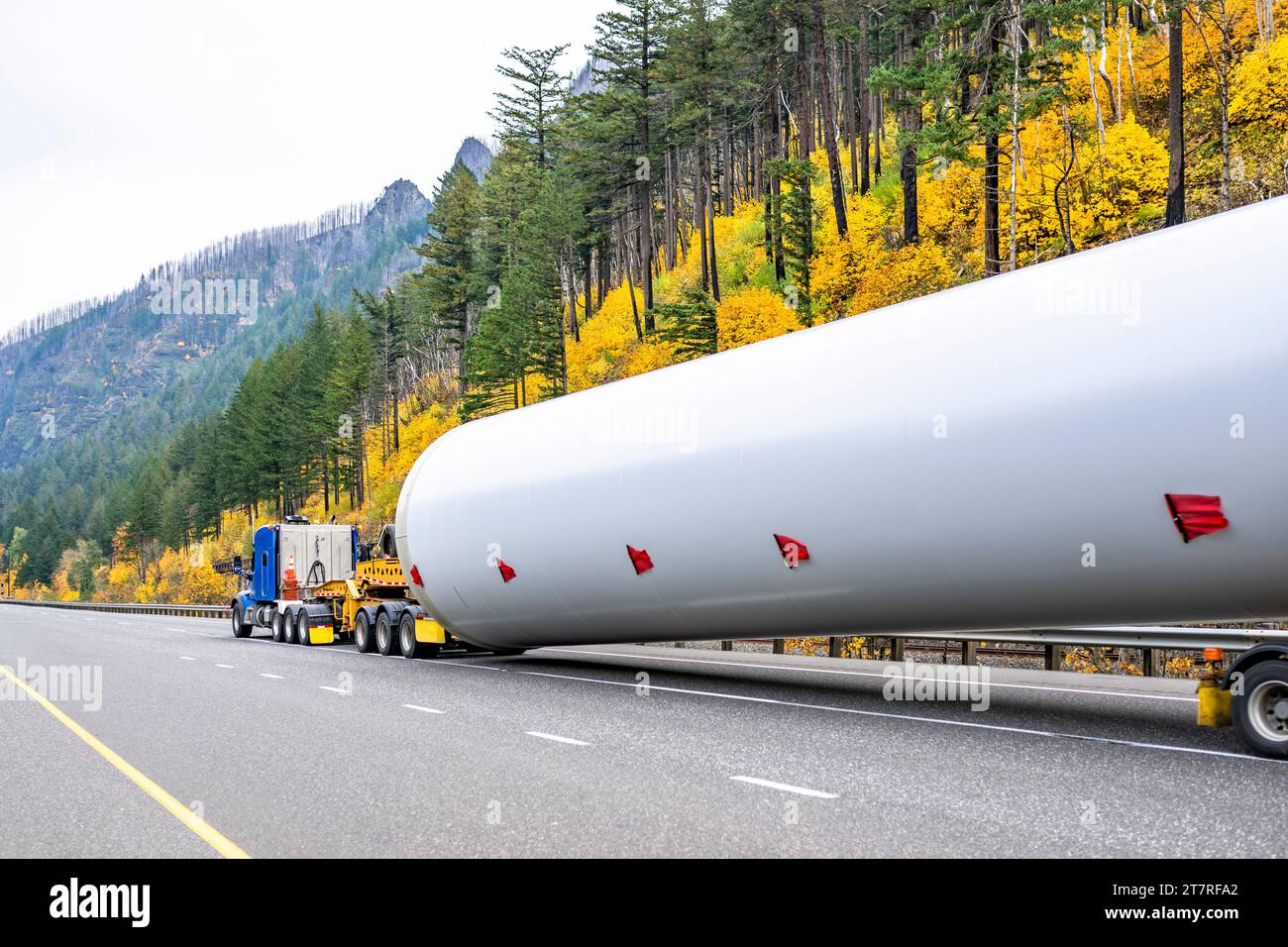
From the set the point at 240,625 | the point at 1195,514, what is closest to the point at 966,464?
the point at 1195,514

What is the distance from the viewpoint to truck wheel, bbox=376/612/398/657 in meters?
21.1

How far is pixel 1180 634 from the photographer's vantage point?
10914 mm

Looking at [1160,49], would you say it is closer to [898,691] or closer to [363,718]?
[898,691]

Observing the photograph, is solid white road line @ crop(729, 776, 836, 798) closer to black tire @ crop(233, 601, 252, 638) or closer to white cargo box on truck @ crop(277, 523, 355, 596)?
white cargo box on truck @ crop(277, 523, 355, 596)

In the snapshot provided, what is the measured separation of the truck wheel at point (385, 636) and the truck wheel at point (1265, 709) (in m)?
15.7

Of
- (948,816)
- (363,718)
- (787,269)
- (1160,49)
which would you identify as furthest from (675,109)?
(948,816)

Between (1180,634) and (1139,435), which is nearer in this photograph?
(1139,435)

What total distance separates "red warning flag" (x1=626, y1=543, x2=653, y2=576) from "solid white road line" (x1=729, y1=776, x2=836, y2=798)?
497cm

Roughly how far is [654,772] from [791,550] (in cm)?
338

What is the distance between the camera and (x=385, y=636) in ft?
69.8

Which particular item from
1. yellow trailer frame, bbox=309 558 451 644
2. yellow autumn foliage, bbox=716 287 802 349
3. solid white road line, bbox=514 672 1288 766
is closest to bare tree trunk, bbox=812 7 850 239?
yellow autumn foliage, bbox=716 287 802 349

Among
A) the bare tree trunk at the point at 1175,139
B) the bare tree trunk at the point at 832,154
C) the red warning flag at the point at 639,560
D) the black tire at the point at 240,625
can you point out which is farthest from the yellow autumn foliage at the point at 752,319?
the red warning flag at the point at 639,560

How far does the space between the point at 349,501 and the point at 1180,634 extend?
88778 millimetres

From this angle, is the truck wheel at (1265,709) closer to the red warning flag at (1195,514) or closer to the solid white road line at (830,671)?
the red warning flag at (1195,514)
